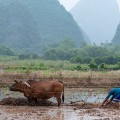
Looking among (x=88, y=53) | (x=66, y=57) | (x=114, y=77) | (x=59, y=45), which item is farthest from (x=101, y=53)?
(x=114, y=77)

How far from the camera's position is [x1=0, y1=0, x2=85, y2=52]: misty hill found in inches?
3636

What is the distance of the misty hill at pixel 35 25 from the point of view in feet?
303

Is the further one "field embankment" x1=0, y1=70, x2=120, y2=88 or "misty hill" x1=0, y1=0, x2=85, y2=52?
"misty hill" x1=0, y1=0, x2=85, y2=52

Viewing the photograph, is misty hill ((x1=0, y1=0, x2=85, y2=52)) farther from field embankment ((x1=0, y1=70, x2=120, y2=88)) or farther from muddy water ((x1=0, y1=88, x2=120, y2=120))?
muddy water ((x1=0, y1=88, x2=120, y2=120))

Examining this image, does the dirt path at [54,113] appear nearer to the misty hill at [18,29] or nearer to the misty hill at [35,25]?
the misty hill at [35,25]

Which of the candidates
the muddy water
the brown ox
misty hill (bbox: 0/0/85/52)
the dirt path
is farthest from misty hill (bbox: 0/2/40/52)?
the dirt path

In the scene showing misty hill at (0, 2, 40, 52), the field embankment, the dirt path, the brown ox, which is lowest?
the dirt path

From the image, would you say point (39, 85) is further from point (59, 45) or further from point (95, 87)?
point (59, 45)

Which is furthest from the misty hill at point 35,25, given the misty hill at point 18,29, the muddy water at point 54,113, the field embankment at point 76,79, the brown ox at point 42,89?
the muddy water at point 54,113

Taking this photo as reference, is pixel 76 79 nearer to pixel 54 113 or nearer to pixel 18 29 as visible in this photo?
pixel 54 113

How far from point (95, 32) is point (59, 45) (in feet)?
389

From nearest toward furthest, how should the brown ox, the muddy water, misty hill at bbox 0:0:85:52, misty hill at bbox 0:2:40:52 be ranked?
the muddy water
the brown ox
misty hill at bbox 0:2:40:52
misty hill at bbox 0:0:85:52

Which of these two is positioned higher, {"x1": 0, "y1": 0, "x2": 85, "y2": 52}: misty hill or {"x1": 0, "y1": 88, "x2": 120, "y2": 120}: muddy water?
{"x1": 0, "y1": 0, "x2": 85, "y2": 52}: misty hill

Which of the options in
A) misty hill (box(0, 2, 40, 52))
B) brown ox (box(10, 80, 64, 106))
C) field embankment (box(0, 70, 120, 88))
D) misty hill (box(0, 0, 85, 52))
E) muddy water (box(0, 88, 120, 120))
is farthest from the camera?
misty hill (box(0, 0, 85, 52))
